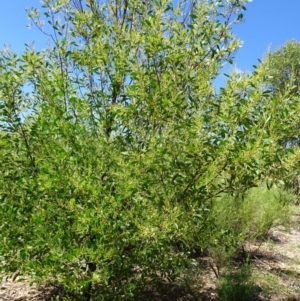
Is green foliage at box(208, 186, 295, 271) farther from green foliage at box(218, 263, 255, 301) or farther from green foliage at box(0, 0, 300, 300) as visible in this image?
green foliage at box(0, 0, 300, 300)

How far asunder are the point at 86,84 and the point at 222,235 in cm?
206

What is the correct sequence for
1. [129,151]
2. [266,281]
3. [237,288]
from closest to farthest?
1. [129,151]
2. [237,288]
3. [266,281]

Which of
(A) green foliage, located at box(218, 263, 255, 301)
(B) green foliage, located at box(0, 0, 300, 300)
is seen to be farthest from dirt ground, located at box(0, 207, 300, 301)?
(B) green foliage, located at box(0, 0, 300, 300)

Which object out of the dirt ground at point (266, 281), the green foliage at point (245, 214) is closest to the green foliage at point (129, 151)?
the dirt ground at point (266, 281)

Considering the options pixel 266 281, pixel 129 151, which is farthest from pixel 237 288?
pixel 129 151

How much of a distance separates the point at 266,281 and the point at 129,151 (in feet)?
13.2

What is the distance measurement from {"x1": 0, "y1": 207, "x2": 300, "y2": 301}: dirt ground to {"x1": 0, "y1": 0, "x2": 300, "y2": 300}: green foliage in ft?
4.21

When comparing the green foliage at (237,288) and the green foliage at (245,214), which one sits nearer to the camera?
the green foliage at (237,288)

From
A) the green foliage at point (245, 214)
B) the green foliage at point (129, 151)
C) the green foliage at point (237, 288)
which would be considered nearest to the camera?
the green foliage at point (129, 151)

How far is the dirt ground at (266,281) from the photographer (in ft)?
16.3

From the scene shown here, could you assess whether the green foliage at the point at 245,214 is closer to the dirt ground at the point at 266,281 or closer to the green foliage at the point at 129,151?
the dirt ground at the point at 266,281

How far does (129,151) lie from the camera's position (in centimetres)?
308

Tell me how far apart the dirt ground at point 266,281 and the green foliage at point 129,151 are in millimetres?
1284

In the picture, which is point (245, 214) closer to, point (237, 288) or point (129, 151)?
point (237, 288)
